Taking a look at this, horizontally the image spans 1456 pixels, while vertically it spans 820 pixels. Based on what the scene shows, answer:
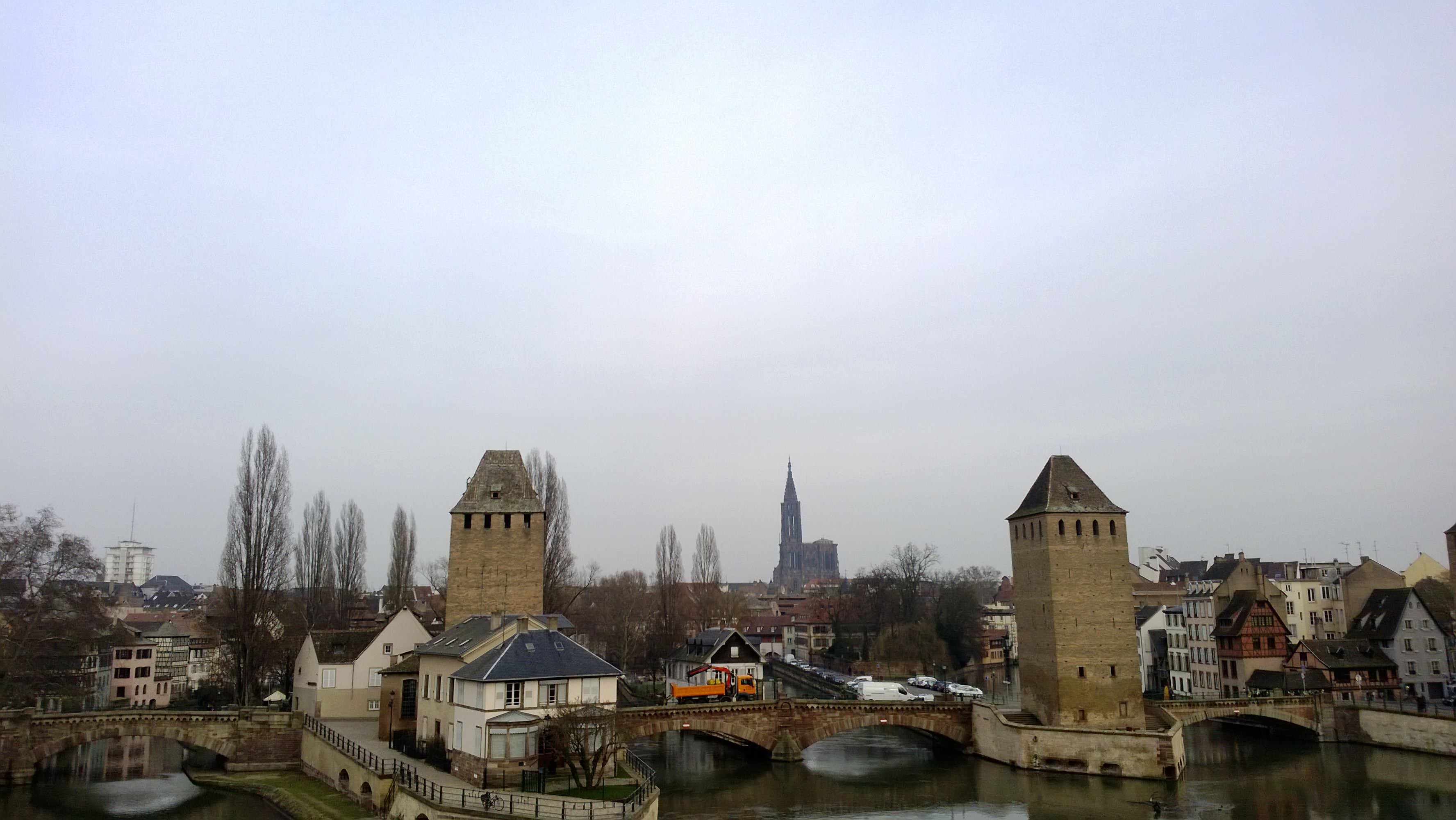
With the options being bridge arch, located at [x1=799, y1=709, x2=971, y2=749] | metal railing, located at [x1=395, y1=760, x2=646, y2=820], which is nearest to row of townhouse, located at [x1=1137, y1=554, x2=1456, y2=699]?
bridge arch, located at [x1=799, y1=709, x2=971, y2=749]

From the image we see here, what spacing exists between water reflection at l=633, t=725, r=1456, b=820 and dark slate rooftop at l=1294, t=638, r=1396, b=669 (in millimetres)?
7777

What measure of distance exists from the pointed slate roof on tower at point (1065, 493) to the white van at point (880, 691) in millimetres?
13703

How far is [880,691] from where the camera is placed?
178ft

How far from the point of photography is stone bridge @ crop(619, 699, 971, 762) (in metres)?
42.2

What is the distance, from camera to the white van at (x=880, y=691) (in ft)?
176

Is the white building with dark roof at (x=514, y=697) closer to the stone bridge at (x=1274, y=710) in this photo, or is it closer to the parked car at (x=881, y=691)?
the parked car at (x=881, y=691)

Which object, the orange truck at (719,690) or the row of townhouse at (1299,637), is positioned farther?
the row of townhouse at (1299,637)

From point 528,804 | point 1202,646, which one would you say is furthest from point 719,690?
point 1202,646

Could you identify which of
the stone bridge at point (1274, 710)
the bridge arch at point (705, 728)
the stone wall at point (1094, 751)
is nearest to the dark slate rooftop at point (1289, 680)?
the stone bridge at point (1274, 710)

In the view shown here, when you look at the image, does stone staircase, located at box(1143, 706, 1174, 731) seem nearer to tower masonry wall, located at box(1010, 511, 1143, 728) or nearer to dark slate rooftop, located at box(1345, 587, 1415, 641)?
tower masonry wall, located at box(1010, 511, 1143, 728)

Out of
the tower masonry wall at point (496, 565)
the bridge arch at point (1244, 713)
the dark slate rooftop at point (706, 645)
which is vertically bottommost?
the bridge arch at point (1244, 713)

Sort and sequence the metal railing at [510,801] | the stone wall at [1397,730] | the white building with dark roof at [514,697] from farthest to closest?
1. the stone wall at [1397,730]
2. the white building with dark roof at [514,697]
3. the metal railing at [510,801]

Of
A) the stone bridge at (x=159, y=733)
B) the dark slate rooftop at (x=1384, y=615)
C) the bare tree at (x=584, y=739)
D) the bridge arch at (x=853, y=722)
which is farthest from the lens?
the dark slate rooftop at (x=1384, y=615)

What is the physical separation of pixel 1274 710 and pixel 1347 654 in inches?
429
